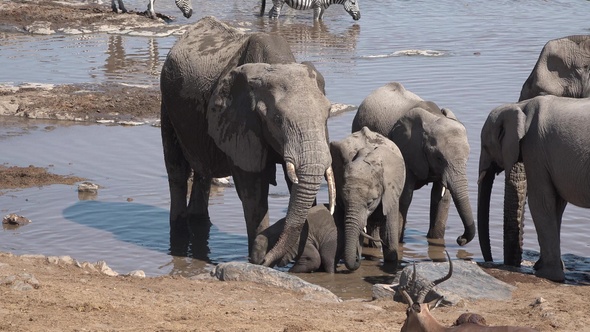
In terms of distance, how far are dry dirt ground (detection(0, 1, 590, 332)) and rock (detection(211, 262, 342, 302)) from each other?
0.10 m

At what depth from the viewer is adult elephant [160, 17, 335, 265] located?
943cm

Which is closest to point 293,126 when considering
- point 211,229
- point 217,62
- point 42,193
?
point 217,62

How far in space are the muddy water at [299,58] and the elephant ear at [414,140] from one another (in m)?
Answer: 0.73

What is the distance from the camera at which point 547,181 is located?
9.91 metres

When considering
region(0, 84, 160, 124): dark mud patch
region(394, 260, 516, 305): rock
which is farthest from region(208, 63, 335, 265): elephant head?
region(0, 84, 160, 124): dark mud patch

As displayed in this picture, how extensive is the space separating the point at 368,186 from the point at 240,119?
132 centimetres

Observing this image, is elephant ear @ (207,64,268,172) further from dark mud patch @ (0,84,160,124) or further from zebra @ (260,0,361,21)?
zebra @ (260,0,361,21)

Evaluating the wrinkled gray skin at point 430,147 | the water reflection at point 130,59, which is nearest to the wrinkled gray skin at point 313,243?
the wrinkled gray skin at point 430,147

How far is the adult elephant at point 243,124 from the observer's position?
9.43 metres

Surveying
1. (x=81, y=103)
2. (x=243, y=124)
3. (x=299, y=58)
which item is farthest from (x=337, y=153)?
(x=299, y=58)

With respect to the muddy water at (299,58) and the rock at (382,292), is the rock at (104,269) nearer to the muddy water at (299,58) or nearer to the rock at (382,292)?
the muddy water at (299,58)

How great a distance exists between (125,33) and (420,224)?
16.6 m

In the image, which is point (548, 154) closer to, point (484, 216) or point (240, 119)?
point (484, 216)

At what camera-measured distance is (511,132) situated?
10008 millimetres
